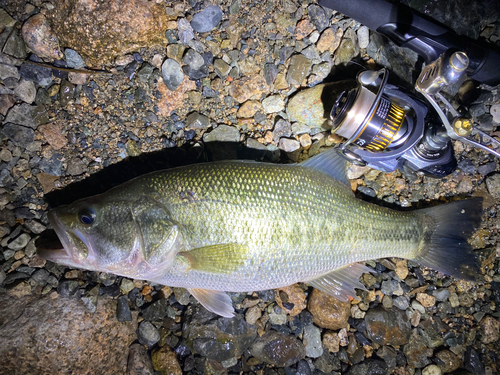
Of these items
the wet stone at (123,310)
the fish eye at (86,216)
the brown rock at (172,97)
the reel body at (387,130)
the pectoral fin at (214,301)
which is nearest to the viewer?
the fish eye at (86,216)

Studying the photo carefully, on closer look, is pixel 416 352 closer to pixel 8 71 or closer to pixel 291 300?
pixel 291 300

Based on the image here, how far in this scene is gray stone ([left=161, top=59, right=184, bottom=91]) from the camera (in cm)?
282

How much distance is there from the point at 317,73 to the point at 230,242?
2.03 metres

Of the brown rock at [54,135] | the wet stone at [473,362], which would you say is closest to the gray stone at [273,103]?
the brown rock at [54,135]

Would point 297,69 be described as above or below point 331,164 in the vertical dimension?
above

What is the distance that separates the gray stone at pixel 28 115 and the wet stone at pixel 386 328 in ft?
12.8

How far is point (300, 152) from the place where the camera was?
306 cm

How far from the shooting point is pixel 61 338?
2.50 meters

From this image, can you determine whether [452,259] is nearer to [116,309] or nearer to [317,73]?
[317,73]

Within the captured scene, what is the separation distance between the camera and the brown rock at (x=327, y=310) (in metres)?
2.89

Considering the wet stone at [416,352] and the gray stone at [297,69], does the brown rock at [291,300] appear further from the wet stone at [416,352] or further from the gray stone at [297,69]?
the gray stone at [297,69]

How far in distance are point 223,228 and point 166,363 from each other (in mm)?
1588

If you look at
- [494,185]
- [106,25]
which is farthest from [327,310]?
[106,25]

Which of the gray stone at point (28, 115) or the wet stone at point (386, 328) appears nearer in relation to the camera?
the gray stone at point (28, 115)
